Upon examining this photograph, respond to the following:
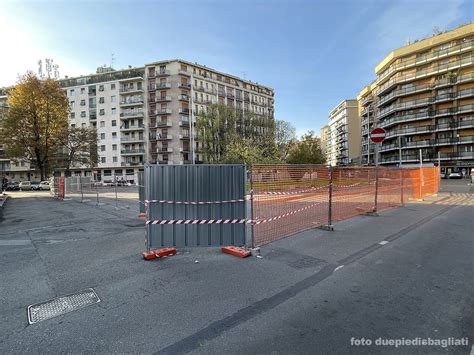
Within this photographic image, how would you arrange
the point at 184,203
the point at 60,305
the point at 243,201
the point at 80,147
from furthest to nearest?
the point at 80,147, the point at 243,201, the point at 184,203, the point at 60,305

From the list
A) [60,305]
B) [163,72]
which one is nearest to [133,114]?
[163,72]

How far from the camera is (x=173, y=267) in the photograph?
17.0 feet

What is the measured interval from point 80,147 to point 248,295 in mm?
42857

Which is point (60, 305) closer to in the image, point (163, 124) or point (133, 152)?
point (163, 124)

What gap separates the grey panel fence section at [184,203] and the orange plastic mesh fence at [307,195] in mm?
1061

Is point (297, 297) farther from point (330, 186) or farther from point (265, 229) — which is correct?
point (330, 186)

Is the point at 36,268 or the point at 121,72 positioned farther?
the point at 121,72

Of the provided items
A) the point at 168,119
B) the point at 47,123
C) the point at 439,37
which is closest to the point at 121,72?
the point at 168,119

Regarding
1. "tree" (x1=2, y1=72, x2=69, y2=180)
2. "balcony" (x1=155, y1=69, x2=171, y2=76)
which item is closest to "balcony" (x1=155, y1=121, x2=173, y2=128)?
"balcony" (x1=155, y1=69, x2=171, y2=76)

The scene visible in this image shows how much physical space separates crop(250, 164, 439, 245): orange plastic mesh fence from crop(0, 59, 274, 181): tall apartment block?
5374 cm

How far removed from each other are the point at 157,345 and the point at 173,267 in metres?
2.40

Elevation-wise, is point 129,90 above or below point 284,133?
above

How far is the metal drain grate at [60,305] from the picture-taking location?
11.4 ft

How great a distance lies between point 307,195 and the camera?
8.86 meters
